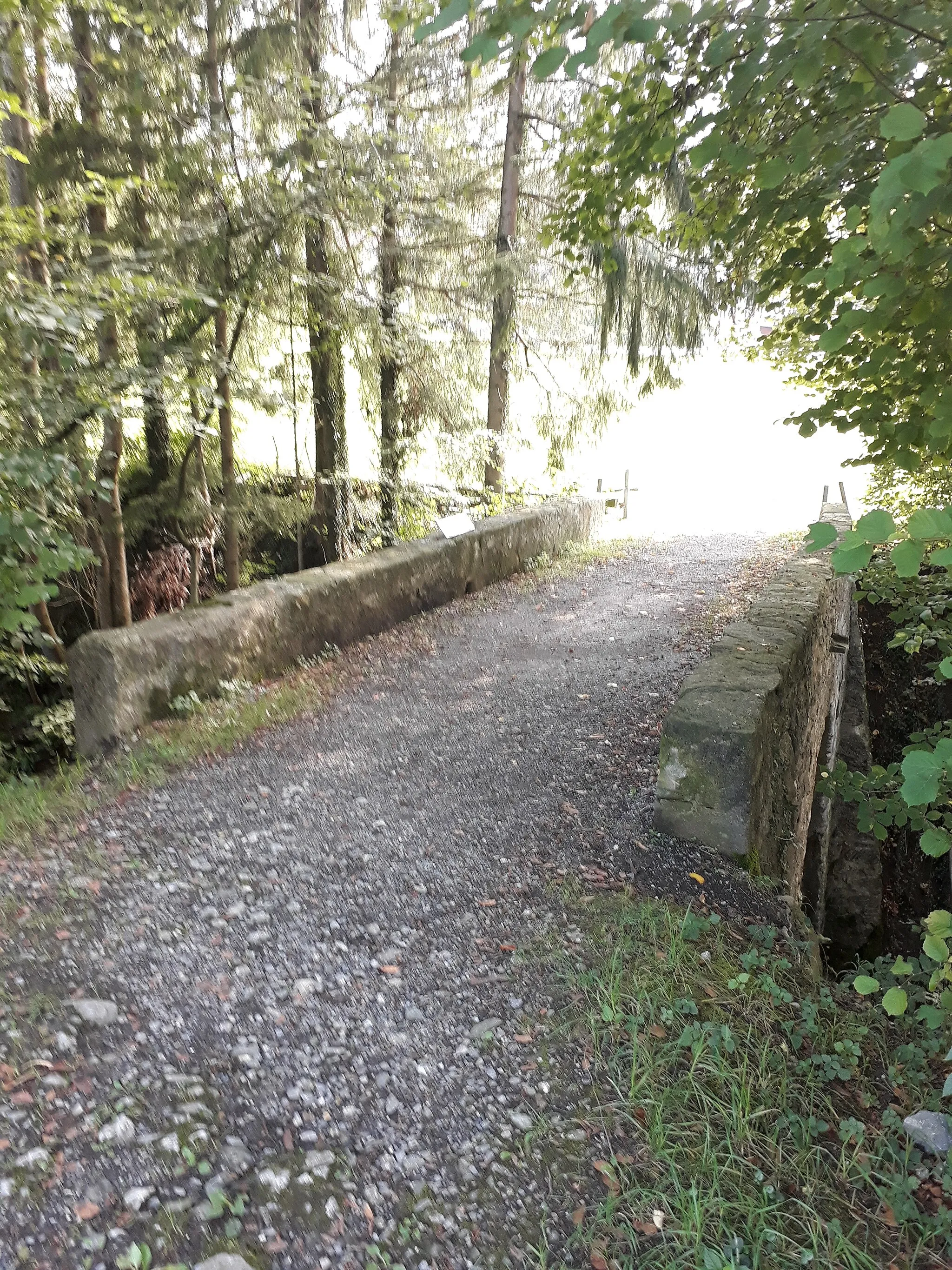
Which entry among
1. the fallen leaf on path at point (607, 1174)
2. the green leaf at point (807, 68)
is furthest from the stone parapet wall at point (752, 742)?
the green leaf at point (807, 68)

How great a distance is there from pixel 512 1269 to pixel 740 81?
→ 365cm

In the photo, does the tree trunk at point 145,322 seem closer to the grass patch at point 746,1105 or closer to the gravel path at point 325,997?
the gravel path at point 325,997

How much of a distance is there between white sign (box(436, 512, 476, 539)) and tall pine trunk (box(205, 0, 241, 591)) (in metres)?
2.32

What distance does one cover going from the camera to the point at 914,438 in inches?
126

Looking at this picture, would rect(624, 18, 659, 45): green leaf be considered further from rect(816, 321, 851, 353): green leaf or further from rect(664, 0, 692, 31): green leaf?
rect(816, 321, 851, 353): green leaf

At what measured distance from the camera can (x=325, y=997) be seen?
2.79 metres

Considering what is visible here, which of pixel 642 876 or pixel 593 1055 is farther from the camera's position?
pixel 642 876

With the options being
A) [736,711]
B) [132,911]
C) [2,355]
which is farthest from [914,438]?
[2,355]

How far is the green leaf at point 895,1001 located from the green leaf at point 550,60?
2.79 metres

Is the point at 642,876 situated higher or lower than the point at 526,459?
lower

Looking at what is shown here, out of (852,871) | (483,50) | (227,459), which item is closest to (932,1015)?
(483,50)

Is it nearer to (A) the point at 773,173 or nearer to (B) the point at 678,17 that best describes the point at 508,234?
(A) the point at 773,173

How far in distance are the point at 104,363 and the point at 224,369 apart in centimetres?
120

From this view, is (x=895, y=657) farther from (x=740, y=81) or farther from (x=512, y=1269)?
(x=512, y=1269)
